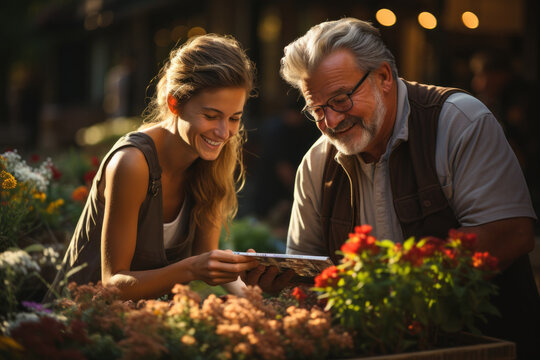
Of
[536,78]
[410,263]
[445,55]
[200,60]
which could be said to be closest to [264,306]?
[410,263]

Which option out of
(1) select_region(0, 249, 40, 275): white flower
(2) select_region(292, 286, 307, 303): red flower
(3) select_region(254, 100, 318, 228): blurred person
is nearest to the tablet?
(2) select_region(292, 286, 307, 303): red flower

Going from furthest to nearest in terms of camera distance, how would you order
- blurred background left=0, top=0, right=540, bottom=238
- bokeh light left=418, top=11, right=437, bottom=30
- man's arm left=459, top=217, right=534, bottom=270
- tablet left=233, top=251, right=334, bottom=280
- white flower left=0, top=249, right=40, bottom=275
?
1. blurred background left=0, top=0, right=540, bottom=238
2. bokeh light left=418, top=11, right=437, bottom=30
3. man's arm left=459, top=217, right=534, bottom=270
4. tablet left=233, top=251, right=334, bottom=280
5. white flower left=0, top=249, right=40, bottom=275

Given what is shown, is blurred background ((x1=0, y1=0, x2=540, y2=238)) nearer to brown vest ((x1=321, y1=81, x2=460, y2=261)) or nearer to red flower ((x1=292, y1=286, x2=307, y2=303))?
brown vest ((x1=321, y1=81, x2=460, y2=261))

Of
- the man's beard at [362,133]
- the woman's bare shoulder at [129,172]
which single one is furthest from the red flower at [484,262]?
the woman's bare shoulder at [129,172]

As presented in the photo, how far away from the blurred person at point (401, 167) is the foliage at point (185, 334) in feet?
2.72

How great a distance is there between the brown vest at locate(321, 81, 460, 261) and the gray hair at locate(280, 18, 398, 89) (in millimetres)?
239

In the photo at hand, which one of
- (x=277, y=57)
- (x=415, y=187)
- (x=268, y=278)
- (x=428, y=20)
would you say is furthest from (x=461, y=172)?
(x=277, y=57)

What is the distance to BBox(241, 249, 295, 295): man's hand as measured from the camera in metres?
2.78

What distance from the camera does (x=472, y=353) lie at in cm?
201

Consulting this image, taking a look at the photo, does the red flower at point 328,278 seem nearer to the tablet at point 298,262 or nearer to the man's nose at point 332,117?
the tablet at point 298,262

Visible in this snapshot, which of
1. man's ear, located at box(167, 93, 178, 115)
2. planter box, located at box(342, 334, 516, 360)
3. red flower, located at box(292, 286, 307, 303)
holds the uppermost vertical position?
man's ear, located at box(167, 93, 178, 115)

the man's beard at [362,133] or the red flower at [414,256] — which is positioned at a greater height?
the man's beard at [362,133]

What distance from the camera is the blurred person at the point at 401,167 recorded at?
8.69 ft

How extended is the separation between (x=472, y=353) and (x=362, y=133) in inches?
46.3
